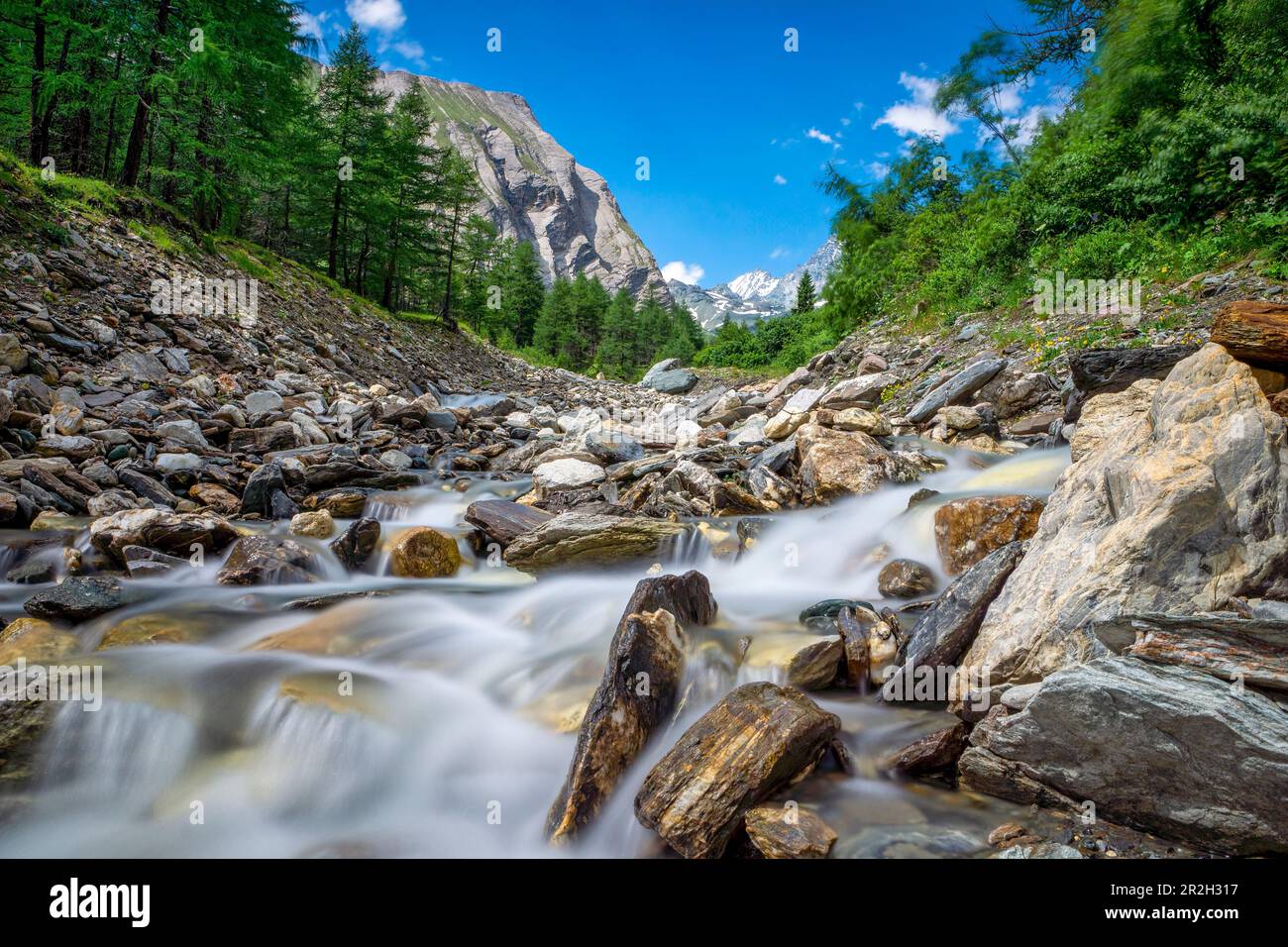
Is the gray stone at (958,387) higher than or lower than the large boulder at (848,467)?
higher

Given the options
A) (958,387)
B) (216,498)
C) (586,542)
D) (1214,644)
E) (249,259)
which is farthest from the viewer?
(249,259)

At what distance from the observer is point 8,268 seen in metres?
11.1

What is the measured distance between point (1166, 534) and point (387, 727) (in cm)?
523

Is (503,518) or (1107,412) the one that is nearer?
(1107,412)

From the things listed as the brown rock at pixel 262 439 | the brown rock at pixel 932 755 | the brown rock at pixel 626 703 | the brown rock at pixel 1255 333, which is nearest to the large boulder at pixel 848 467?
the brown rock at pixel 1255 333

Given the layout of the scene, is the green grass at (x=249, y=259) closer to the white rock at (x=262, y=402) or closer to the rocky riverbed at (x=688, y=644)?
the white rock at (x=262, y=402)

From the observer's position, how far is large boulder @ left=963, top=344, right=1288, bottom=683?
3.16 metres

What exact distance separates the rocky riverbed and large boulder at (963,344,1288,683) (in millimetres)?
20

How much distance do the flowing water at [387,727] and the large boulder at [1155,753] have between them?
0.34 m

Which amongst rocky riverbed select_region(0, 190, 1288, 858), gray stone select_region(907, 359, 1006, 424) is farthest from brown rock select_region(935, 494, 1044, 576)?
gray stone select_region(907, 359, 1006, 424)

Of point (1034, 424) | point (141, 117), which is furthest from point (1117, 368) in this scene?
point (141, 117)

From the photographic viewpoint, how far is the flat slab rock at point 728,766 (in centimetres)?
304

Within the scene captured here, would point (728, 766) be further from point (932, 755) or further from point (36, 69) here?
point (36, 69)

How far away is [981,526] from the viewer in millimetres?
5637
